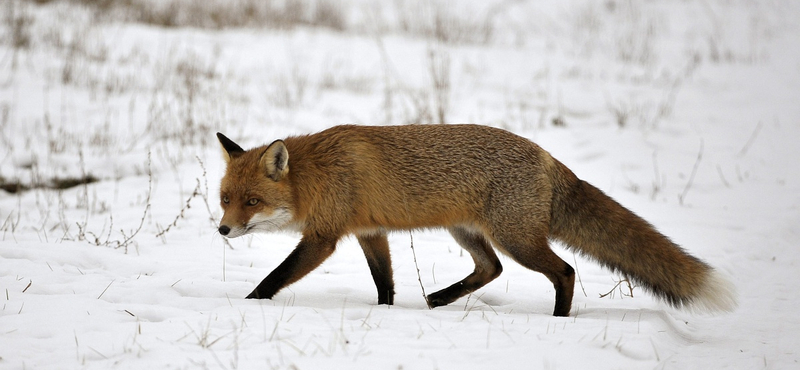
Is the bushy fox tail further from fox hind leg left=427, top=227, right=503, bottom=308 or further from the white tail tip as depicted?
fox hind leg left=427, top=227, right=503, bottom=308

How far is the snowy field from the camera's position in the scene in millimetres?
3318

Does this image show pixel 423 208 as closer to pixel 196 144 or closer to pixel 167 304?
pixel 167 304

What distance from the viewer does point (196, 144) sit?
8461 mm

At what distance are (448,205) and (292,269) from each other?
A: 43.2 inches

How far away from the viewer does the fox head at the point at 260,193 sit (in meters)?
4.08

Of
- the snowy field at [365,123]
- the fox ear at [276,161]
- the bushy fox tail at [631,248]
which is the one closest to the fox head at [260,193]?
the fox ear at [276,161]

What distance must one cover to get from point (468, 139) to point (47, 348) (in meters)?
2.79

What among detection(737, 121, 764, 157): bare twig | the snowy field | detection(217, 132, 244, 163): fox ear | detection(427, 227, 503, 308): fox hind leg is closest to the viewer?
the snowy field

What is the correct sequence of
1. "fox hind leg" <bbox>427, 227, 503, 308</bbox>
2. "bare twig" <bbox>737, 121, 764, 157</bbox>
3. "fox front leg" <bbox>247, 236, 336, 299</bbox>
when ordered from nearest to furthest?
"fox front leg" <bbox>247, 236, 336, 299</bbox> < "fox hind leg" <bbox>427, 227, 503, 308</bbox> < "bare twig" <bbox>737, 121, 764, 157</bbox>

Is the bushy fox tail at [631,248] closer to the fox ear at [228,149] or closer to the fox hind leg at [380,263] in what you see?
the fox hind leg at [380,263]

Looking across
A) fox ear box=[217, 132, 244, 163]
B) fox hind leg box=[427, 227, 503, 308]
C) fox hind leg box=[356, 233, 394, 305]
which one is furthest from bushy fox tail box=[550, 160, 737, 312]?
fox ear box=[217, 132, 244, 163]

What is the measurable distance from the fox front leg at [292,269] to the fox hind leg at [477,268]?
987mm

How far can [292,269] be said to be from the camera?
4.09 meters

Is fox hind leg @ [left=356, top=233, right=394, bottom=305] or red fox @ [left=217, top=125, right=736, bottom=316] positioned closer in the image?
red fox @ [left=217, top=125, right=736, bottom=316]
